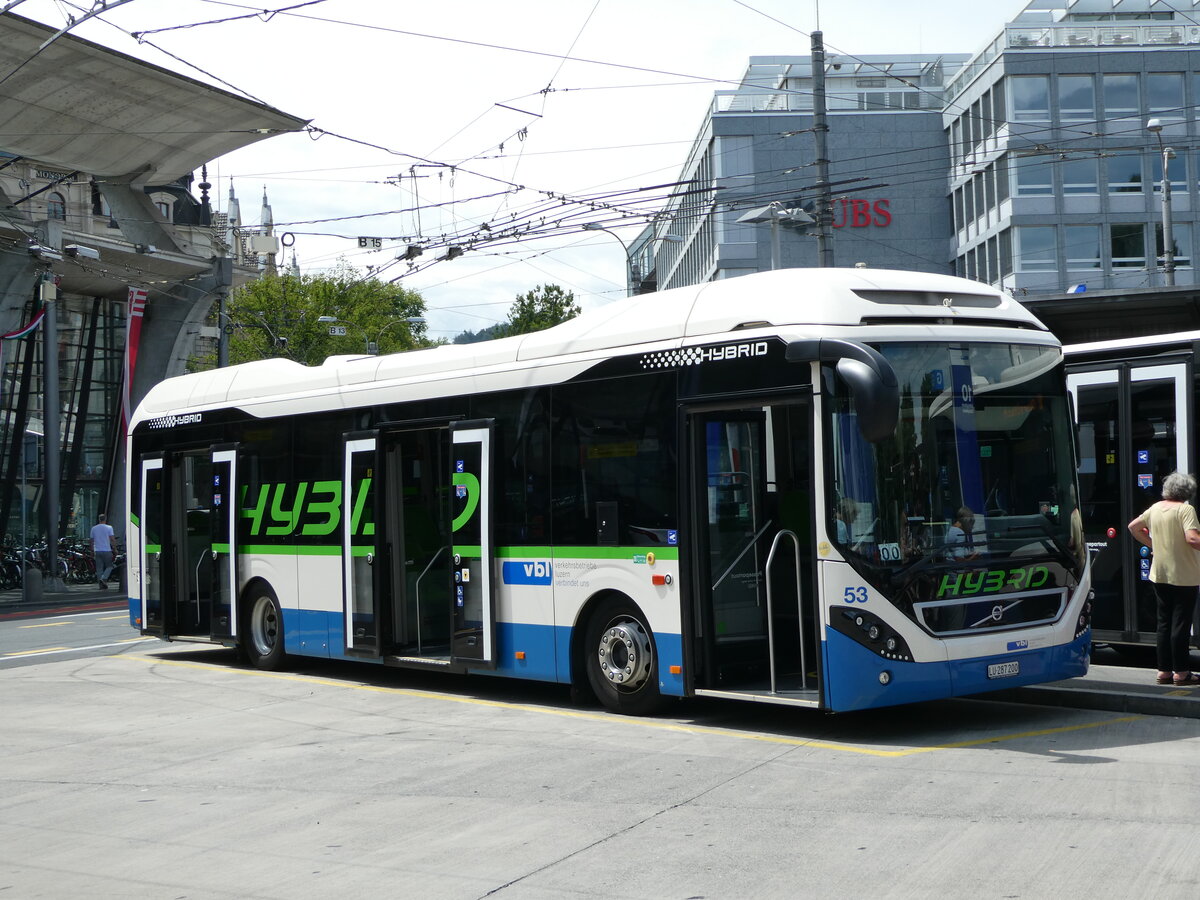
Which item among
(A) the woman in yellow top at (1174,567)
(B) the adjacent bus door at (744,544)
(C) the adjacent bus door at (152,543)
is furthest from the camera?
(C) the adjacent bus door at (152,543)

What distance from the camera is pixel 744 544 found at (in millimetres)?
10078

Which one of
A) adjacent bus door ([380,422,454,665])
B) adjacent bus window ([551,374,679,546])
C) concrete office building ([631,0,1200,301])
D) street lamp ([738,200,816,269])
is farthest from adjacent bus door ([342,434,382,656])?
concrete office building ([631,0,1200,301])

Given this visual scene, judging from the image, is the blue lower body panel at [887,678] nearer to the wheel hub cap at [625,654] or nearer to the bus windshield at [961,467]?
the bus windshield at [961,467]

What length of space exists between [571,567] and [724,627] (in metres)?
1.58

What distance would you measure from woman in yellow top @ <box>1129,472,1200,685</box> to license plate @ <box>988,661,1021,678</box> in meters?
1.79

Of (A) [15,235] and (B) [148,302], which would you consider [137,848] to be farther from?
(B) [148,302]

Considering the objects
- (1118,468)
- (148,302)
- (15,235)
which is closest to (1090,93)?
(148,302)

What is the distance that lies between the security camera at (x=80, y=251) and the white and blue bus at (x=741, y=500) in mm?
19666

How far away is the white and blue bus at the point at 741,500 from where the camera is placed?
29.8ft

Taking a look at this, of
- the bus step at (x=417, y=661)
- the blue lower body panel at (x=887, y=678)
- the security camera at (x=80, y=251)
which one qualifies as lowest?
the bus step at (x=417, y=661)

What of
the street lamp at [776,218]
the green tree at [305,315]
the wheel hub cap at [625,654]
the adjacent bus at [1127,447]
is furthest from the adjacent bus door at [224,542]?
the green tree at [305,315]

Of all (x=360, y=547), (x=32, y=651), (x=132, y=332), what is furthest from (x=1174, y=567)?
(x=132, y=332)

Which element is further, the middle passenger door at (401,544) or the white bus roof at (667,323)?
the middle passenger door at (401,544)

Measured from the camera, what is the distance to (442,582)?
13.2m
